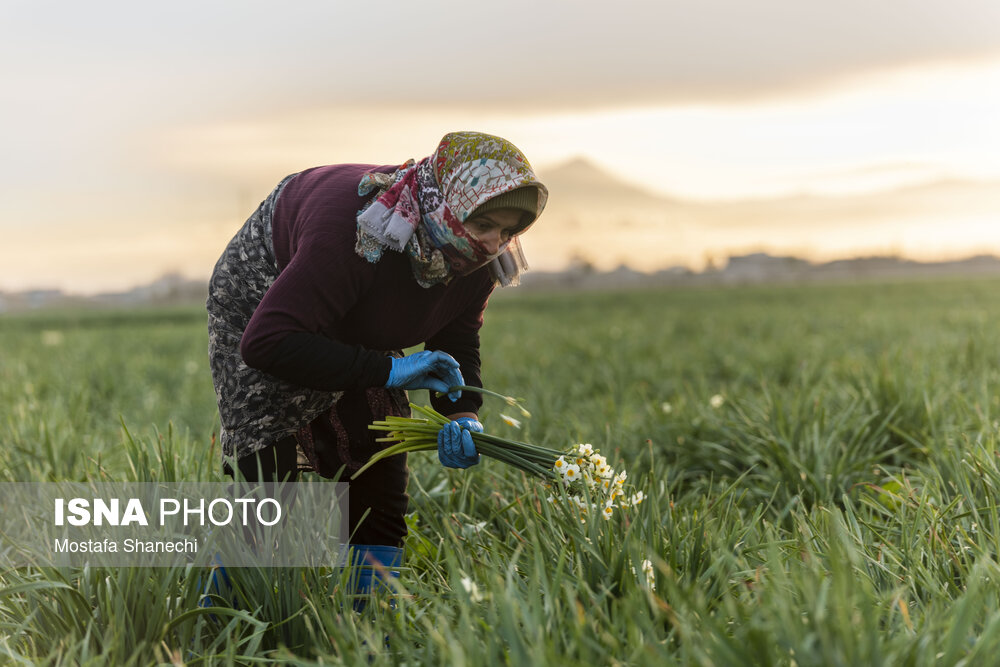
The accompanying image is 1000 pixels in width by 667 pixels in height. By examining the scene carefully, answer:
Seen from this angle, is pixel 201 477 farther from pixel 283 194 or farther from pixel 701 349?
pixel 701 349

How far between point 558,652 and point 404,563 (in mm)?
1134

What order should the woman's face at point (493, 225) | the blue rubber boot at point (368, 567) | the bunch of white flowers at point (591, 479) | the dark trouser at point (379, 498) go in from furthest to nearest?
1. the dark trouser at point (379, 498)
2. the blue rubber boot at point (368, 567)
3. the woman's face at point (493, 225)
4. the bunch of white flowers at point (591, 479)

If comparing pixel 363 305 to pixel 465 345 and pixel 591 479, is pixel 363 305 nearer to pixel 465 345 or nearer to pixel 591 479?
pixel 465 345

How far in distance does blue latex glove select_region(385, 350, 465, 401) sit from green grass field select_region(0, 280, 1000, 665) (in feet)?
1.52

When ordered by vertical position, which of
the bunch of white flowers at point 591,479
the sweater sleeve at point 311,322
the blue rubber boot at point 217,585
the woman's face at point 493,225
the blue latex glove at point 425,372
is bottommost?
A: the blue rubber boot at point 217,585

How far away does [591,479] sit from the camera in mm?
2270

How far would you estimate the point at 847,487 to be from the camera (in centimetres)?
347

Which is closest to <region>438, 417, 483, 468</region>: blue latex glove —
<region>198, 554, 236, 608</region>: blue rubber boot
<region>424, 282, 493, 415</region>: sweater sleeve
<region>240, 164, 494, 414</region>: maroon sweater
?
<region>240, 164, 494, 414</region>: maroon sweater

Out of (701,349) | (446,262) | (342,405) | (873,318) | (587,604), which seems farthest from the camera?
(873,318)

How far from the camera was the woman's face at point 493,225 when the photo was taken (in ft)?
7.80

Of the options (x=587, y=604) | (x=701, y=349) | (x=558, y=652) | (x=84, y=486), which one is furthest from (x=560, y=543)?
(x=701, y=349)

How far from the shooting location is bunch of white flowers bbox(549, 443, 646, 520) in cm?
225

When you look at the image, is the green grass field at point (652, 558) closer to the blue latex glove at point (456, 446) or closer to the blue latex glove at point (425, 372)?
the blue latex glove at point (456, 446)

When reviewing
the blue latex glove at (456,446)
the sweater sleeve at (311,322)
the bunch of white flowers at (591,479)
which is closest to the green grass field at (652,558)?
the bunch of white flowers at (591,479)
